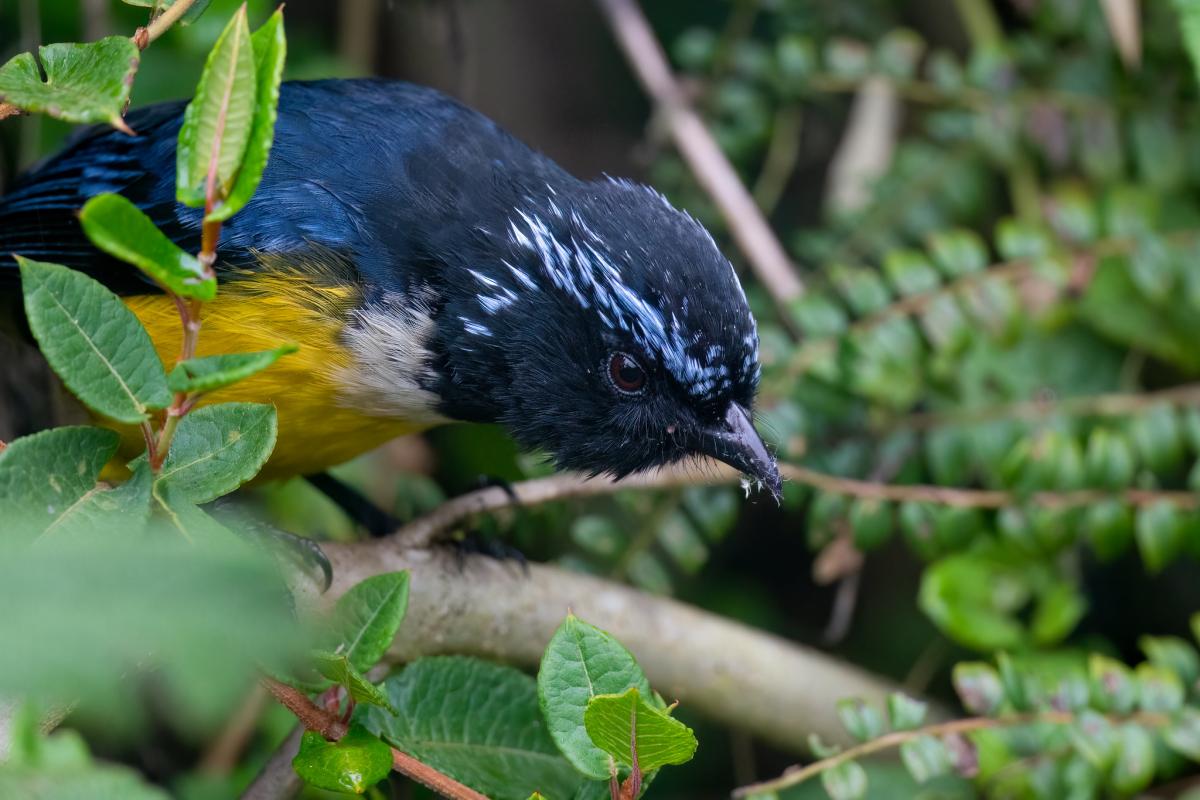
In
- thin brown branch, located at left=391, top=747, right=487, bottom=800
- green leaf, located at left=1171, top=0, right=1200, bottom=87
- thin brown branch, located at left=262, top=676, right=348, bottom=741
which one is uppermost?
green leaf, located at left=1171, top=0, right=1200, bottom=87

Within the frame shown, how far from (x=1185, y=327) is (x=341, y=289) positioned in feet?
7.75

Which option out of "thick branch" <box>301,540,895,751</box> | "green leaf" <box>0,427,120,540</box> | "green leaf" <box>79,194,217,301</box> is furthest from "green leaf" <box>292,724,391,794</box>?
"thick branch" <box>301,540,895,751</box>

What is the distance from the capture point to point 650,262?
234 centimetres

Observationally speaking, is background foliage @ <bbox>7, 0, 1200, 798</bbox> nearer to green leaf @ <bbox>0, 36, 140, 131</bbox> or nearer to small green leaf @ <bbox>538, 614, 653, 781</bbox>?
small green leaf @ <bbox>538, 614, 653, 781</bbox>

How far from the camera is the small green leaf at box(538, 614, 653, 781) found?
146 centimetres

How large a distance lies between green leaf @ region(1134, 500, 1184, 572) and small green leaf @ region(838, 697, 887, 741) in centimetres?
100

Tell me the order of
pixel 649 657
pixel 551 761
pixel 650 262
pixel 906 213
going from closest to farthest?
1. pixel 551 761
2. pixel 650 262
3. pixel 649 657
4. pixel 906 213

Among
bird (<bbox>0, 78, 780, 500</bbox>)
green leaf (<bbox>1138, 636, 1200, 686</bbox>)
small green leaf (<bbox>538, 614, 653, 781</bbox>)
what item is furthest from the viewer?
green leaf (<bbox>1138, 636, 1200, 686</bbox>)

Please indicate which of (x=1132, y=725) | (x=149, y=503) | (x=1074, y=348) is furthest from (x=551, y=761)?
(x=1074, y=348)

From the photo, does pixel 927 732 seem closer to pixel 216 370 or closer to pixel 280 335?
pixel 280 335

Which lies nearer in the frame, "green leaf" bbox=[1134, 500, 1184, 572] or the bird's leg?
"green leaf" bbox=[1134, 500, 1184, 572]

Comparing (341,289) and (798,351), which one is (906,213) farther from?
(341,289)

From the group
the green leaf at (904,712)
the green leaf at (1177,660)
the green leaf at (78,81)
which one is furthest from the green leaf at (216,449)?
the green leaf at (1177,660)

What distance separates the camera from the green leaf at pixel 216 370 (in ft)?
4.16
